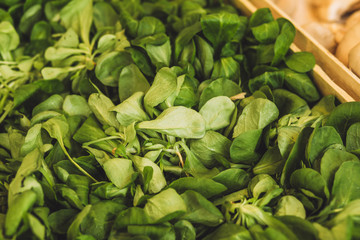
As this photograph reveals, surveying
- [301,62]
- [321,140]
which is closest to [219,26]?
[301,62]

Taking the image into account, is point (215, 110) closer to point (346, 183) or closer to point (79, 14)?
point (346, 183)

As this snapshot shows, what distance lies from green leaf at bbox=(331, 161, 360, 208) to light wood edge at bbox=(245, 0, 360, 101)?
181 millimetres

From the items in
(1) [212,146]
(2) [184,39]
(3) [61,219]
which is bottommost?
(3) [61,219]

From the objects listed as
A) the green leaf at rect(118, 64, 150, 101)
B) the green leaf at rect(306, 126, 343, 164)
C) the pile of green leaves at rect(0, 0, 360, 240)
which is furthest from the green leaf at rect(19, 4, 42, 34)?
the green leaf at rect(306, 126, 343, 164)

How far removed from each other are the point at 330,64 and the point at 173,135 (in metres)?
0.32

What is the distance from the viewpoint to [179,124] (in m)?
0.49

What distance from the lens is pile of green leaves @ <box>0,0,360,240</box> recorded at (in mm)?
415

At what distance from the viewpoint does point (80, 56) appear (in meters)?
0.67

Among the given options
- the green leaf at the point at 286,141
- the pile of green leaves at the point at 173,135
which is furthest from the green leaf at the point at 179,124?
the green leaf at the point at 286,141

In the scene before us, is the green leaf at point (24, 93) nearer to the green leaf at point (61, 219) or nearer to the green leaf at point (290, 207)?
the green leaf at point (61, 219)

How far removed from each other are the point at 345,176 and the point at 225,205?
0.51ft

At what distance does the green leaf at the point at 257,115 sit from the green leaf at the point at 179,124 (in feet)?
0.20

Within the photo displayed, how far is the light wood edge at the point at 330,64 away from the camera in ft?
1.83

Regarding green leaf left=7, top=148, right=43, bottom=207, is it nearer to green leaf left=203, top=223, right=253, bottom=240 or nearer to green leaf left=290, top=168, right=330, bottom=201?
green leaf left=203, top=223, right=253, bottom=240
